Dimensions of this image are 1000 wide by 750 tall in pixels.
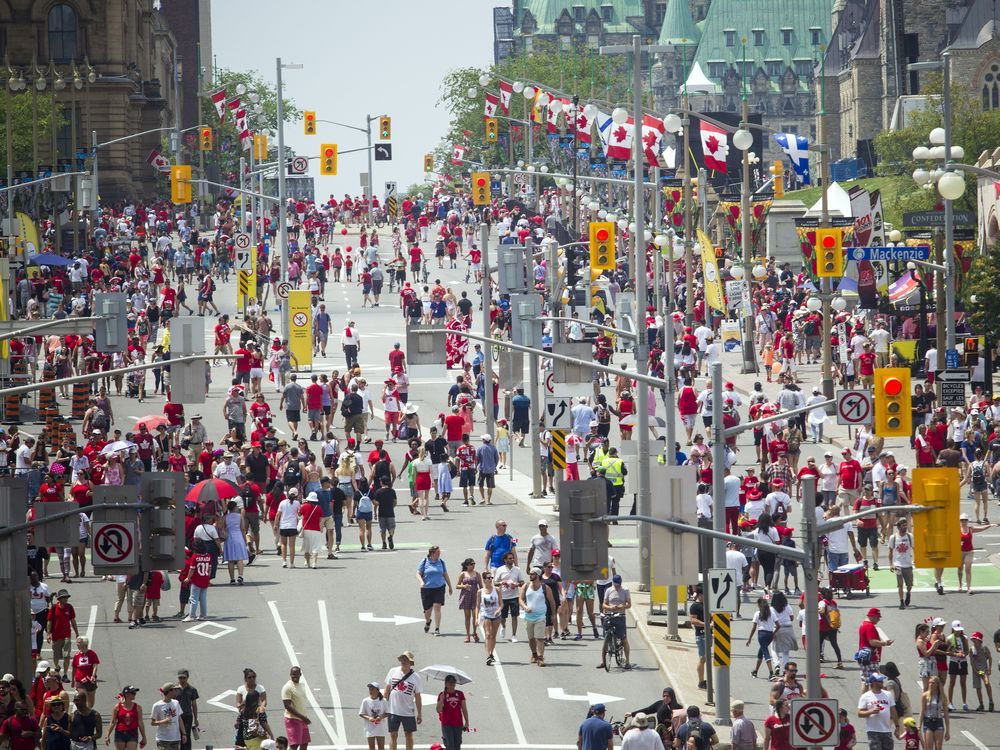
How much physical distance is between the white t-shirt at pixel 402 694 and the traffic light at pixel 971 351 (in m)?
21.0

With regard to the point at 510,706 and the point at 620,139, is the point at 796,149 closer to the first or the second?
the point at 620,139

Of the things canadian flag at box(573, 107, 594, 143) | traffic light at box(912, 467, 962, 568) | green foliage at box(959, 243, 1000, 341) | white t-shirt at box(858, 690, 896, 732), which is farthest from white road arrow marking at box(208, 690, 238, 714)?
canadian flag at box(573, 107, 594, 143)

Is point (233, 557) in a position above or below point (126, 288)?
below

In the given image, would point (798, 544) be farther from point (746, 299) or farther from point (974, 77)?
point (974, 77)

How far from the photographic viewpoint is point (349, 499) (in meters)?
36.2

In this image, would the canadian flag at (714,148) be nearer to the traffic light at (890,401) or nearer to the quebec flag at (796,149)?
the quebec flag at (796,149)

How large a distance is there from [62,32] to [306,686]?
86.4 metres

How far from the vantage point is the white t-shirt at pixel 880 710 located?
2283 cm

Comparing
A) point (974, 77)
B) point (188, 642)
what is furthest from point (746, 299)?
point (974, 77)

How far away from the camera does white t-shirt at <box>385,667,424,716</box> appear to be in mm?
23453

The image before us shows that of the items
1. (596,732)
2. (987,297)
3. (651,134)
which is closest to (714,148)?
(651,134)

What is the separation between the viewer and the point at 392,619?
29.5m

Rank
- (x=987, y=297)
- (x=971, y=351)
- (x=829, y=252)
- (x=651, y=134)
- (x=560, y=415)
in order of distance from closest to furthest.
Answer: (x=560, y=415) → (x=971, y=351) → (x=829, y=252) → (x=987, y=297) → (x=651, y=134)

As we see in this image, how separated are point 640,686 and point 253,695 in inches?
237
